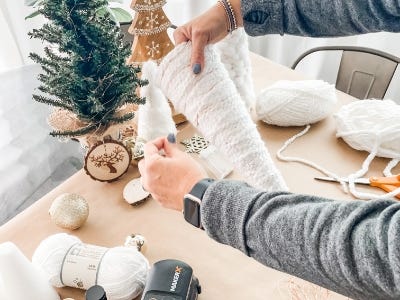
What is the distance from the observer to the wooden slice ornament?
0.83m

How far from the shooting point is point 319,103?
3.13ft

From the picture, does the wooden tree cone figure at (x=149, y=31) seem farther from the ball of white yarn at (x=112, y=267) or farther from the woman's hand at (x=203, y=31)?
the ball of white yarn at (x=112, y=267)

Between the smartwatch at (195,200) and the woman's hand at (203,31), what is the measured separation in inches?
10.7

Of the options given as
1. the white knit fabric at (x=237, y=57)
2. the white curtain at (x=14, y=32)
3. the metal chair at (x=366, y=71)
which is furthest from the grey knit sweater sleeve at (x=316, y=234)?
the white curtain at (x=14, y=32)

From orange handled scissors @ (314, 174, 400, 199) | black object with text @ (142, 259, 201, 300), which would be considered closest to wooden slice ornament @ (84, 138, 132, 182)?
black object with text @ (142, 259, 201, 300)

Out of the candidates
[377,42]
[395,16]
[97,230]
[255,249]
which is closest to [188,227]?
[97,230]

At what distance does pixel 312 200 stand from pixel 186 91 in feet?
1.15

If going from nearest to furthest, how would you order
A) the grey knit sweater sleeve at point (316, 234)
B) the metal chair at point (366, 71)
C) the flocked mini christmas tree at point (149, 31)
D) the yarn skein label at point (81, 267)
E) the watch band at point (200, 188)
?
1. the grey knit sweater sleeve at point (316, 234)
2. the watch band at point (200, 188)
3. the yarn skein label at point (81, 267)
4. the flocked mini christmas tree at point (149, 31)
5. the metal chair at point (366, 71)

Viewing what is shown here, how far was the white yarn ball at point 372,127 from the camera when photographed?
861mm

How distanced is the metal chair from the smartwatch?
Result: 0.87 m

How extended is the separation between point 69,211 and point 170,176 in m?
0.25

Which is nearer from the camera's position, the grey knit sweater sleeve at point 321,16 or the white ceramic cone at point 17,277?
the white ceramic cone at point 17,277

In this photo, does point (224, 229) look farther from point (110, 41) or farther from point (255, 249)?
point (110, 41)

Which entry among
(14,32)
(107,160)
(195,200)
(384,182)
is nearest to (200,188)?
(195,200)
